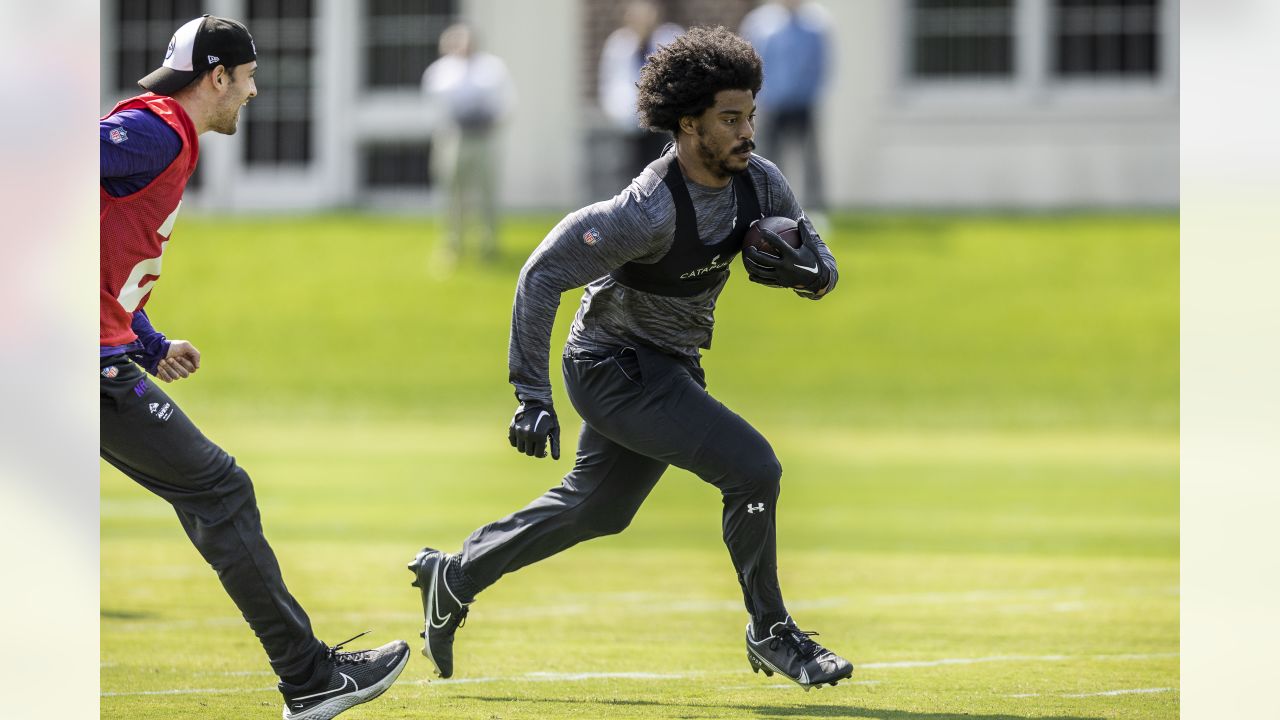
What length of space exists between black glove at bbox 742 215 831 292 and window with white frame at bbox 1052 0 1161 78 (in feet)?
63.5

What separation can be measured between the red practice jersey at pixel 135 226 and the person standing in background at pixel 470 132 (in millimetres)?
15267

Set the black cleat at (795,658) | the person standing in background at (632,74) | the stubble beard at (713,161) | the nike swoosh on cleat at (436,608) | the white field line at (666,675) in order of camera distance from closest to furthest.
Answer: the stubble beard at (713,161)
the black cleat at (795,658)
the white field line at (666,675)
the nike swoosh on cleat at (436,608)
the person standing in background at (632,74)

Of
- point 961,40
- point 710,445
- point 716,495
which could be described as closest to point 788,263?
point 710,445

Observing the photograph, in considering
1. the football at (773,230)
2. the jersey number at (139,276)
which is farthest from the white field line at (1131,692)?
the jersey number at (139,276)

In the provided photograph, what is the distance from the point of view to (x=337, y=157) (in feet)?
83.8

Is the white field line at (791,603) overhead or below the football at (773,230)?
below

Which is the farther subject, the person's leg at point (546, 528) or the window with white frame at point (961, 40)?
the window with white frame at point (961, 40)

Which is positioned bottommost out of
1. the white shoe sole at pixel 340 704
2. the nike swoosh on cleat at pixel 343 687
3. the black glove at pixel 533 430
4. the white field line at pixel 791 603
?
the white field line at pixel 791 603

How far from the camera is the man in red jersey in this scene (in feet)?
18.1

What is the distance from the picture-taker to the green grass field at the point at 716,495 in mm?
6887

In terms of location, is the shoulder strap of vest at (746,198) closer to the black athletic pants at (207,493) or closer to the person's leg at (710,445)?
the person's leg at (710,445)

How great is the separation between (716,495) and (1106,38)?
13217 millimetres

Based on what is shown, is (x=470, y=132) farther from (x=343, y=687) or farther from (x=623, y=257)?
(x=343, y=687)
